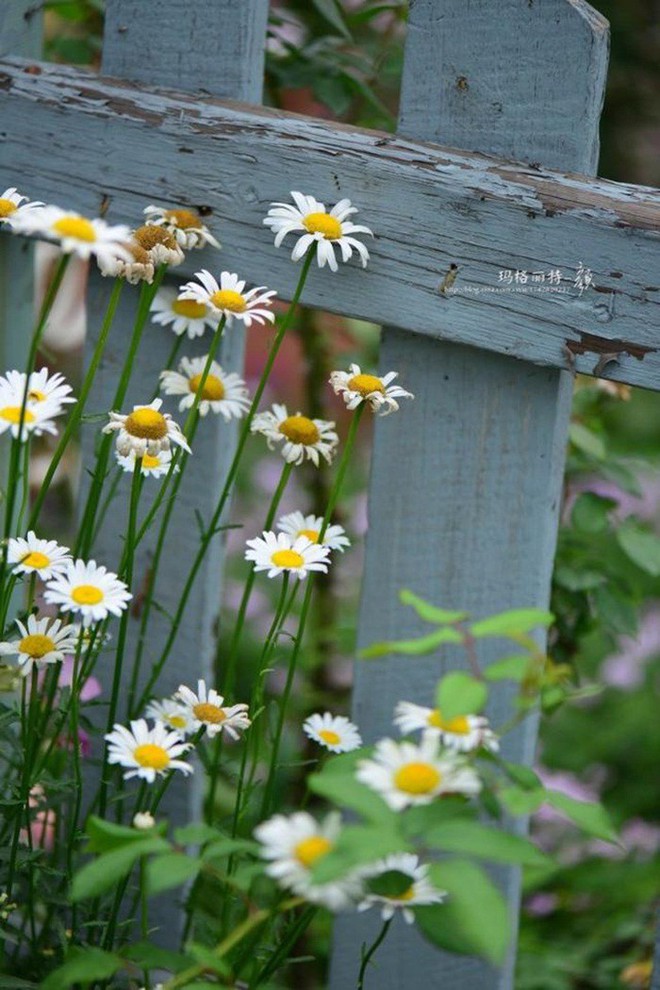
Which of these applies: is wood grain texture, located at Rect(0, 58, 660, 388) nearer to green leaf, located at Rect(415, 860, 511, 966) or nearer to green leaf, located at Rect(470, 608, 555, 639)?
green leaf, located at Rect(470, 608, 555, 639)

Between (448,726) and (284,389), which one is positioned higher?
(284,389)

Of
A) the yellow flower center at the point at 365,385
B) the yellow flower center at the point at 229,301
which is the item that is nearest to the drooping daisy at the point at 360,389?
the yellow flower center at the point at 365,385

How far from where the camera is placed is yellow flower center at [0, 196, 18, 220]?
1.14m

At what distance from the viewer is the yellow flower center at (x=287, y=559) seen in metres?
1.15

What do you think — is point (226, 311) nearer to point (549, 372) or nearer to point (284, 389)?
point (549, 372)

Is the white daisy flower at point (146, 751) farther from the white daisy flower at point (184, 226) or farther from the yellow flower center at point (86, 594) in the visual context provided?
the white daisy flower at point (184, 226)

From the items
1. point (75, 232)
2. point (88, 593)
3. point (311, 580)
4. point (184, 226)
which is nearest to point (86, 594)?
point (88, 593)

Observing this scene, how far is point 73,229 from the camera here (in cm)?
88

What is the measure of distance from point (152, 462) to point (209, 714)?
25cm

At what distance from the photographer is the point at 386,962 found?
143cm

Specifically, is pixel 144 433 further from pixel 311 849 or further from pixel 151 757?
pixel 311 849

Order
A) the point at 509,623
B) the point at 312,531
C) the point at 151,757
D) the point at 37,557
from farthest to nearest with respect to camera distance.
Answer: the point at 312,531 → the point at 37,557 → the point at 151,757 → the point at 509,623

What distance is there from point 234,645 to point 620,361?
470 millimetres

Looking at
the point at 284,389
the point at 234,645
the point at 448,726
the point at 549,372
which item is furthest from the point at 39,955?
the point at 284,389
